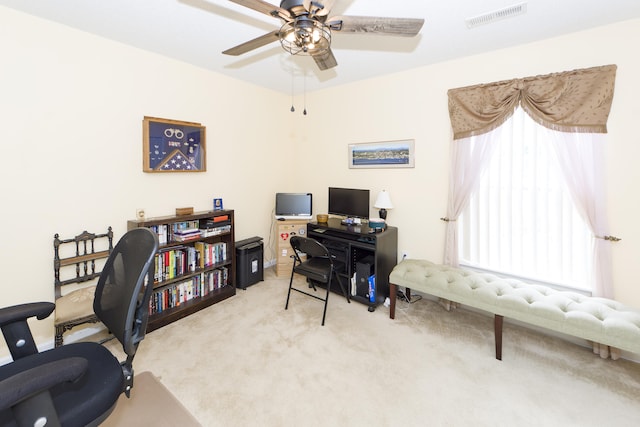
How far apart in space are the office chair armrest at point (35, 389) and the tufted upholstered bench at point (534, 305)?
2.46 meters

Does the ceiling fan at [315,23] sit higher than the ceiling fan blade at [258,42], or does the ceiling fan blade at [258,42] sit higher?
the ceiling fan blade at [258,42]

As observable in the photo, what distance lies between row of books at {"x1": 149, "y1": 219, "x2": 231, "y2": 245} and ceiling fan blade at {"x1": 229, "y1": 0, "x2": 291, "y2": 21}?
7.21 ft

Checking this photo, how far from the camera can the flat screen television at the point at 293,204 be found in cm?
400

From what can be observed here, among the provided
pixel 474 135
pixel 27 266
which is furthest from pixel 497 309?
pixel 27 266

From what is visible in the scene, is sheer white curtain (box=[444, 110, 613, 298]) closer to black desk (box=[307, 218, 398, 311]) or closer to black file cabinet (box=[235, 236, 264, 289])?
black desk (box=[307, 218, 398, 311])

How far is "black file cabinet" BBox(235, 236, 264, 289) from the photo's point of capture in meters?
3.53

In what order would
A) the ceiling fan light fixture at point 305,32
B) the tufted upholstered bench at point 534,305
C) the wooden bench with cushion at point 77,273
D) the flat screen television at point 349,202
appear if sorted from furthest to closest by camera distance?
the flat screen television at point 349,202 → the wooden bench with cushion at point 77,273 → the tufted upholstered bench at point 534,305 → the ceiling fan light fixture at point 305,32

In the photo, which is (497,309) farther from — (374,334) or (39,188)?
(39,188)

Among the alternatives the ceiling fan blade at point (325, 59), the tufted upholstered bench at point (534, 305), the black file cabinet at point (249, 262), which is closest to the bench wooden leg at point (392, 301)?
the tufted upholstered bench at point (534, 305)

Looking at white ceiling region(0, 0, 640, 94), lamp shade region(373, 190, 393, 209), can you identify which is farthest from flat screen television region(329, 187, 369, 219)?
white ceiling region(0, 0, 640, 94)

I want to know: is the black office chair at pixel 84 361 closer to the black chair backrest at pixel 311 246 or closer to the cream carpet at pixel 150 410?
the cream carpet at pixel 150 410

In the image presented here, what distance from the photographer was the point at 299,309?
3072 mm

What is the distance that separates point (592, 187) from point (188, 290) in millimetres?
3878

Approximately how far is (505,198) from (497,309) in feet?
3.77
